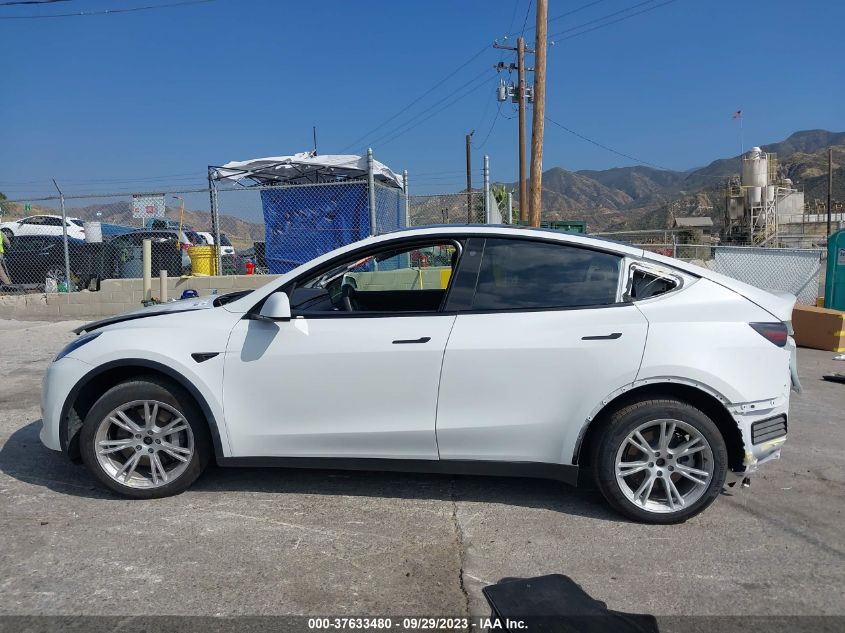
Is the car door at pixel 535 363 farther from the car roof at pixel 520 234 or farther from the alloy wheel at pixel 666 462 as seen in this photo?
the alloy wheel at pixel 666 462

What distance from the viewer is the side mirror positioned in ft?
12.5

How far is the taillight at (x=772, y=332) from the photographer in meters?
3.69

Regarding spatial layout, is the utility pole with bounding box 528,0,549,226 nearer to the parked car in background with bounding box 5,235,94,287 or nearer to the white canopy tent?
the white canopy tent

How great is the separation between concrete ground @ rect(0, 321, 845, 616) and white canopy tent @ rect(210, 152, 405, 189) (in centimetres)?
1041

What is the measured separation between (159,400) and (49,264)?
11437 mm

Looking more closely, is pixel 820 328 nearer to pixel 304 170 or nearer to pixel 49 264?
pixel 304 170

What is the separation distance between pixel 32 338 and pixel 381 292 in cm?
801

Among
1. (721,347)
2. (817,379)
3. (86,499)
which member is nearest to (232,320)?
(86,499)

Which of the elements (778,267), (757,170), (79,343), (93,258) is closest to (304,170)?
(93,258)

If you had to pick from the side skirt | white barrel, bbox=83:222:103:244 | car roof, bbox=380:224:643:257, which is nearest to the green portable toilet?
car roof, bbox=380:224:643:257

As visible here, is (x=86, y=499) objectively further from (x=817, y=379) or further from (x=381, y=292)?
(x=817, y=379)

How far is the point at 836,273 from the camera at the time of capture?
1129 centimetres

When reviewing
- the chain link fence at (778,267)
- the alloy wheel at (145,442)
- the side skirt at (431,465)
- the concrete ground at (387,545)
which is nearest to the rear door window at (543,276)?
the side skirt at (431,465)

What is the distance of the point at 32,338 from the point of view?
33.9ft
